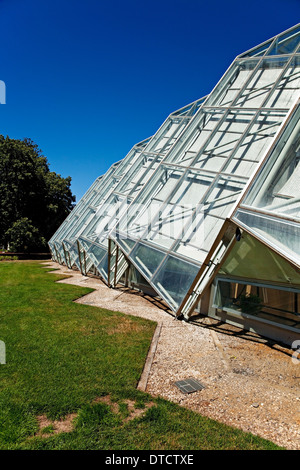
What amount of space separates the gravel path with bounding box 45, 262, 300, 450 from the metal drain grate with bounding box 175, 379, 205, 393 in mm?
97

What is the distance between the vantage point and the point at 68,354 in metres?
6.29

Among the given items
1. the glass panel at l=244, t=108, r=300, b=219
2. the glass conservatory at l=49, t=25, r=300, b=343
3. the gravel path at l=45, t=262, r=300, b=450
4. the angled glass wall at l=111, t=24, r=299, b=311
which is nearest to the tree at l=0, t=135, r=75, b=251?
the glass conservatory at l=49, t=25, r=300, b=343

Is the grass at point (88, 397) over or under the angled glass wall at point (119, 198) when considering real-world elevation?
under

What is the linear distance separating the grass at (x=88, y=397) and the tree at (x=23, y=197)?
1150 inches

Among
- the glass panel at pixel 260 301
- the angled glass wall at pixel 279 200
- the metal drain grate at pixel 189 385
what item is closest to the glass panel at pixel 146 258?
the glass panel at pixel 260 301

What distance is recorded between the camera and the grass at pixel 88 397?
3.84m

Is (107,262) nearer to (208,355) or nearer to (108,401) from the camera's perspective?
(208,355)

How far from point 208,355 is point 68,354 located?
Answer: 3341 millimetres

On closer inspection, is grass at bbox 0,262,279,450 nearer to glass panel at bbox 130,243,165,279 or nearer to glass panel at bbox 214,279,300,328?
glass panel at bbox 130,243,165,279

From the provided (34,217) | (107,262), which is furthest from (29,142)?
(107,262)

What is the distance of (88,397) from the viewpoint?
476 centimetres

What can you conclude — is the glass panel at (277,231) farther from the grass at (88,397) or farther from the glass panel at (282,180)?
the grass at (88,397)

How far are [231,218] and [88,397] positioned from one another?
4.87m
